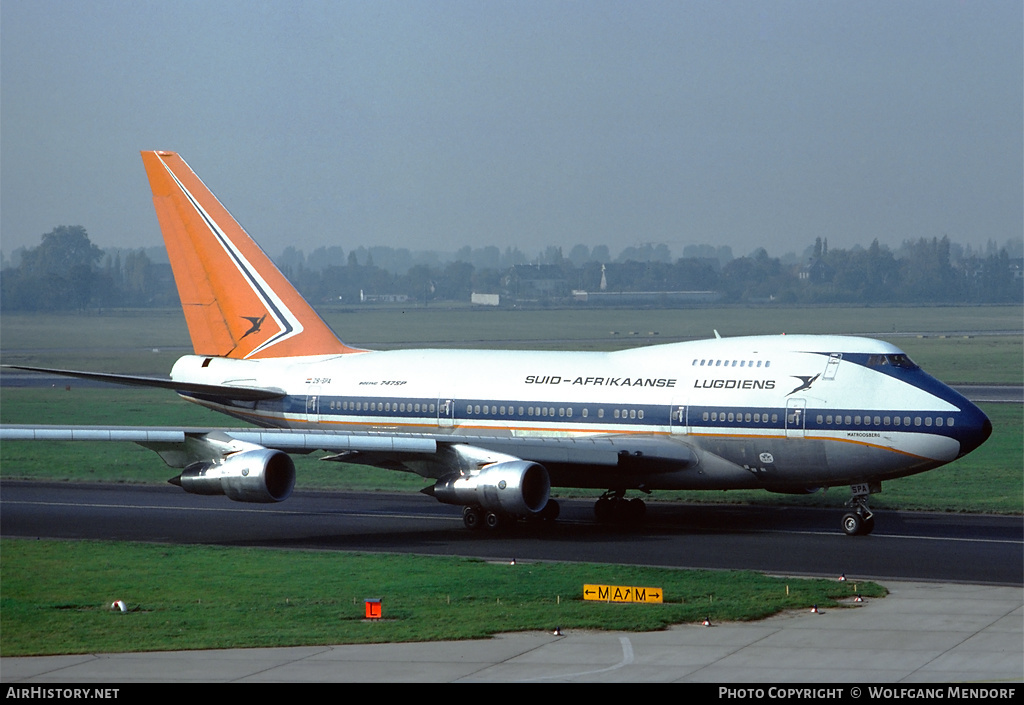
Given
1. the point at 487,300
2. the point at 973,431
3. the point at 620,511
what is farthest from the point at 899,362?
the point at 487,300

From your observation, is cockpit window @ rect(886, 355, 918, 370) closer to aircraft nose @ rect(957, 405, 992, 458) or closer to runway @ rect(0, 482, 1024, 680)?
aircraft nose @ rect(957, 405, 992, 458)

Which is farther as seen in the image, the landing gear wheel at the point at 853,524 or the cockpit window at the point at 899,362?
the landing gear wheel at the point at 853,524

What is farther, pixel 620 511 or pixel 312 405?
pixel 312 405

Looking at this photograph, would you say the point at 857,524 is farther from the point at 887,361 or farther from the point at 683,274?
the point at 683,274

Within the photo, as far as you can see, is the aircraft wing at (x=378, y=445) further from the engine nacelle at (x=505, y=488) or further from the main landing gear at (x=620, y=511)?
the main landing gear at (x=620, y=511)

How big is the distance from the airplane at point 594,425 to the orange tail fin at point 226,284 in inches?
76.2

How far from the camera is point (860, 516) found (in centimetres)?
3412

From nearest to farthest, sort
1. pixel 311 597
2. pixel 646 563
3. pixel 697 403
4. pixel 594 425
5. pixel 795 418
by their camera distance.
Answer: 1. pixel 311 597
2. pixel 646 563
3. pixel 795 418
4. pixel 697 403
5. pixel 594 425

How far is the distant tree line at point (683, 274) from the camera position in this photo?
13188 centimetres

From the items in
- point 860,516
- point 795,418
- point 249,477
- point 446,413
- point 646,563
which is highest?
point 795,418

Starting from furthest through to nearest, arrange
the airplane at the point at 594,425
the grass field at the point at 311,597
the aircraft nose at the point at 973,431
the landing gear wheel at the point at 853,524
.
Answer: the landing gear wheel at the point at 853,524
the airplane at the point at 594,425
the aircraft nose at the point at 973,431
the grass field at the point at 311,597

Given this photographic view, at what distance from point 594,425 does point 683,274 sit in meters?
106

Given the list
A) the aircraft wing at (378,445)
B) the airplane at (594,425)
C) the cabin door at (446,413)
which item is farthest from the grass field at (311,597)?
the cabin door at (446,413)

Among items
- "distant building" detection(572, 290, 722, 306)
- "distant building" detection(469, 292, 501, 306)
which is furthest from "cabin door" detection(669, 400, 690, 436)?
"distant building" detection(572, 290, 722, 306)
